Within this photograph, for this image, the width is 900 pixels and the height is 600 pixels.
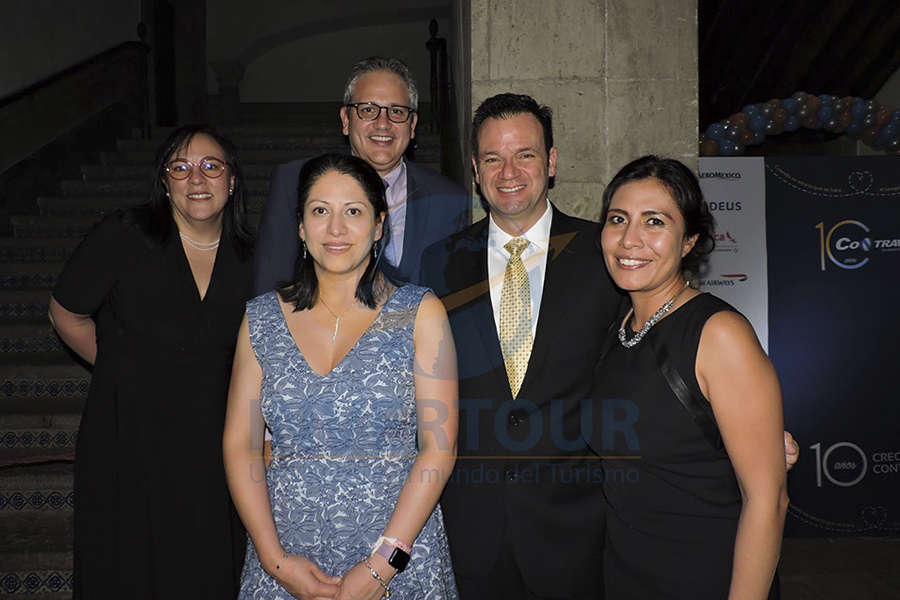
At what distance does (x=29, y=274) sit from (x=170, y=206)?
316cm

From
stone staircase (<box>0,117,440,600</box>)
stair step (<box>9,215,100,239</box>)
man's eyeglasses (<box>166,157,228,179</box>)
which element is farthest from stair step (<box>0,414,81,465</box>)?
man's eyeglasses (<box>166,157,228,179</box>)

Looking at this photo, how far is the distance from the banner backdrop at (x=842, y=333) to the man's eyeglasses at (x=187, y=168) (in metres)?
3.68

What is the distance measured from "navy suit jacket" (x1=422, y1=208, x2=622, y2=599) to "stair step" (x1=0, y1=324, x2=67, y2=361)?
138 inches

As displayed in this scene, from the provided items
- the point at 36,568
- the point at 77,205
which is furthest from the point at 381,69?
the point at 77,205

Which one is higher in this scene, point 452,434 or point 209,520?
point 452,434

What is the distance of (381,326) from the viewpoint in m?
1.88

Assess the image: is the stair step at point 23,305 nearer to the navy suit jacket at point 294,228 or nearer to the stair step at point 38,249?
the stair step at point 38,249

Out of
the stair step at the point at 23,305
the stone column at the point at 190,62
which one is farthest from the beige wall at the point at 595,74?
the stone column at the point at 190,62

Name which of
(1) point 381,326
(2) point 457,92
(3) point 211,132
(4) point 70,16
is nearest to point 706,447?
(1) point 381,326

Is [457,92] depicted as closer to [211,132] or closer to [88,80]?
[211,132]

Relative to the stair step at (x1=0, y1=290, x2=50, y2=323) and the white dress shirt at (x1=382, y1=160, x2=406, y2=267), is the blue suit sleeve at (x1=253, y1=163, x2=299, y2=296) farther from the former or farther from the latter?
the stair step at (x1=0, y1=290, x2=50, y2=323)

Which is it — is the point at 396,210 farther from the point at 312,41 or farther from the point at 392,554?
the point at 312,41

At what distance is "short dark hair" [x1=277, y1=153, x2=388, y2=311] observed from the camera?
1.87 meters

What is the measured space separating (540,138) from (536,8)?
1106 mm
